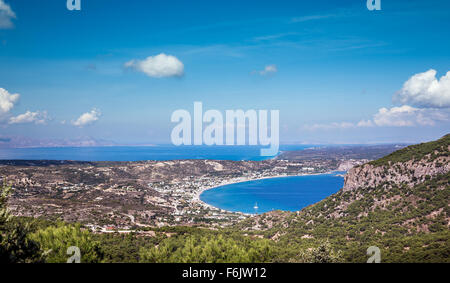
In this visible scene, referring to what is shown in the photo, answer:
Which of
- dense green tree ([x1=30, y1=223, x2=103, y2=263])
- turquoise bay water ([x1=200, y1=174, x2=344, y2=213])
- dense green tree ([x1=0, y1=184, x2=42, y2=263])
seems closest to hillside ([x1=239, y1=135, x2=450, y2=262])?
dense green tree ([x1=30, y1=223, x2=103, y2=263])

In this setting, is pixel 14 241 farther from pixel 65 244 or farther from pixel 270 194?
pixel 270 194

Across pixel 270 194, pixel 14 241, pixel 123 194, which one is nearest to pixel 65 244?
pixel 14 241

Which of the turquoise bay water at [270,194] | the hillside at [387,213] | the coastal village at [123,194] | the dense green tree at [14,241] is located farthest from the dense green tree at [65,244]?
the turquoise bay water at [270,194]

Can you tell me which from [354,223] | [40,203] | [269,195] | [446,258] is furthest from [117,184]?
[446,258]

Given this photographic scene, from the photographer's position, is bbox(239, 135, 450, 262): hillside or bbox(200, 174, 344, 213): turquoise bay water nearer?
bbox(239, 135, 450, 262): hillside

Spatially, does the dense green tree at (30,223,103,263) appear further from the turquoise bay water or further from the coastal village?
the turquoise bay water
